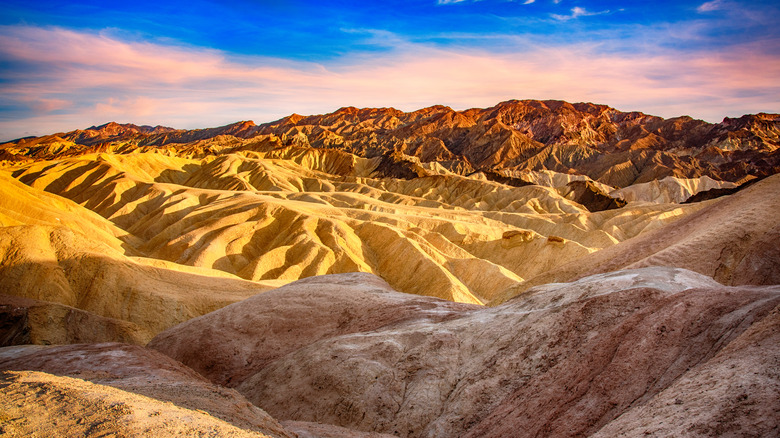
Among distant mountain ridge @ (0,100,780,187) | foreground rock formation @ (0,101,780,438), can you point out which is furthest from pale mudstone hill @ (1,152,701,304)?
distant mountain ridge @ (0,100,780,187)

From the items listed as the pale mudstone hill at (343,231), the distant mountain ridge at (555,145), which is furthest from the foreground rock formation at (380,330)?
the distant mountain ridge at (555,145)

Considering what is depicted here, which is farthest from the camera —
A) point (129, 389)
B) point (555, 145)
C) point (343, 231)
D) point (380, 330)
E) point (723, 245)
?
point (555, 145)

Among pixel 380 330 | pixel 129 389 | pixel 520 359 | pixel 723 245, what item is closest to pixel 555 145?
pixel 723 245

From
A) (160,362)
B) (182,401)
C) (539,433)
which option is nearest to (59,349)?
(160,362)

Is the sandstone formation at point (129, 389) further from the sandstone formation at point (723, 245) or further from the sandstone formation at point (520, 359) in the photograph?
the sandstone formation at point (723, 245)

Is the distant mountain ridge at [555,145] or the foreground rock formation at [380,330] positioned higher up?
the distant mountain ridge at [555,145]

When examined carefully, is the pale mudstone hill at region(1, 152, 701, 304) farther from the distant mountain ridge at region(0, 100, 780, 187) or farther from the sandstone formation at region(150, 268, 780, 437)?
the distant mountain ridge at region(0, 100, 780, 187)

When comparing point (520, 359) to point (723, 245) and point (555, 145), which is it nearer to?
point (723, 245)

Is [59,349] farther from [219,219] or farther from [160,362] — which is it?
[219,219]

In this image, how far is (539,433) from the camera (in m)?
7.01

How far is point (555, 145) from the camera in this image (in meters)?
138

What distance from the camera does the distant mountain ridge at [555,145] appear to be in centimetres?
10681

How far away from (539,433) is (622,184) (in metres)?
117

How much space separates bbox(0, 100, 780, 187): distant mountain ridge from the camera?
350 ft
